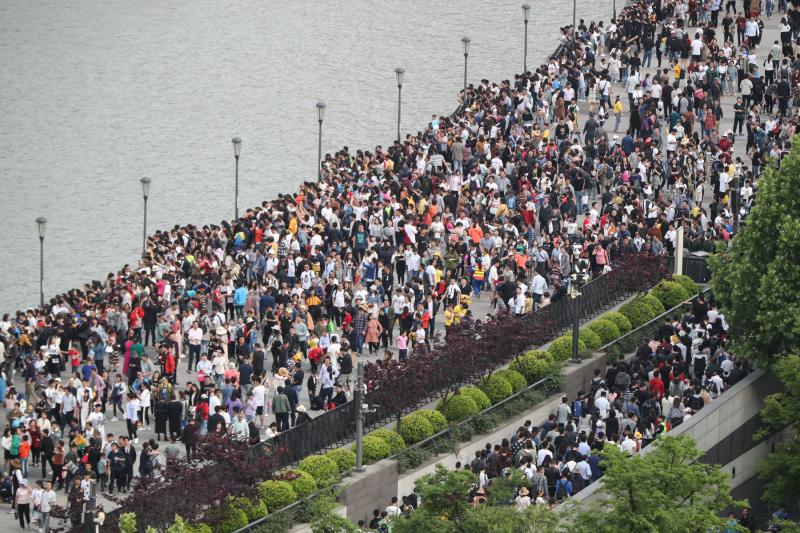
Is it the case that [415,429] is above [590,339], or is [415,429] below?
below

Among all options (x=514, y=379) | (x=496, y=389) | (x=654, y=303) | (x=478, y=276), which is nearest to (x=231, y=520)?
(x=496, y=389)

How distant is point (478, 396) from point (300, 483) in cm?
584

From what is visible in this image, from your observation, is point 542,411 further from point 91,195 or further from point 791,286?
point 91,195

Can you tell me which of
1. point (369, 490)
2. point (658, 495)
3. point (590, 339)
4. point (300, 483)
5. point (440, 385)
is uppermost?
point (658, 495)

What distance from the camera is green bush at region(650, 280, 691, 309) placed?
47.0 m

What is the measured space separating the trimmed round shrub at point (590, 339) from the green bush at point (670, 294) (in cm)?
251

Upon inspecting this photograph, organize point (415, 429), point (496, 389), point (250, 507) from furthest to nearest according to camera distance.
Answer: point (496, 389) < point (415, 429) < point (250, 507)

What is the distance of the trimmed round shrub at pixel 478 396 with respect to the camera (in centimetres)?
4241

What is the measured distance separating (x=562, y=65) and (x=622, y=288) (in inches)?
639

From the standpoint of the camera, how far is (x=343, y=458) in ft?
129

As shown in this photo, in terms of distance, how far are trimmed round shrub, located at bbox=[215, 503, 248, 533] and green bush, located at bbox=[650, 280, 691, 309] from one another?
14.0 m

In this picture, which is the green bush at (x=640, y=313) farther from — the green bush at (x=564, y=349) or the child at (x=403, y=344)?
the child at (x=403, y=344)

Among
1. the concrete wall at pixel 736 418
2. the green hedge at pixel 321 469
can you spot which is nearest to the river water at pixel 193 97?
the green hedge at pixel 321 469

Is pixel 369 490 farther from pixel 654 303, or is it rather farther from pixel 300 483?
pixel 654 303
